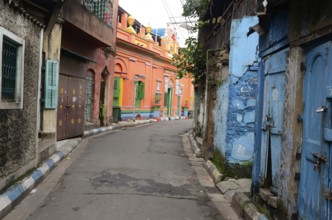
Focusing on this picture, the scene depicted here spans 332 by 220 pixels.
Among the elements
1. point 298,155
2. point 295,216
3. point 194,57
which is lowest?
point 295,216

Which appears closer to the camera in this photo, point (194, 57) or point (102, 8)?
point (194, 57)

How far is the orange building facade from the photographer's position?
901 inches

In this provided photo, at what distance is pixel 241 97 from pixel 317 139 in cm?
447

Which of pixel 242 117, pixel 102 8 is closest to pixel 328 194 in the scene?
pixel 242 117

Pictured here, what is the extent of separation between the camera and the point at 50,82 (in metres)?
10.1

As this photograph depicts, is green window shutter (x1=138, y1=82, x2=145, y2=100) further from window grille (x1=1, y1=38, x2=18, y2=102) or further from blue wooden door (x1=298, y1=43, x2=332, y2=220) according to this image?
blue wooden door (x1=298, y1=43, x2=332, y2=220)

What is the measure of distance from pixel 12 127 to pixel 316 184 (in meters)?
4.65

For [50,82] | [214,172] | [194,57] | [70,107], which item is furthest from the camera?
[194,57]

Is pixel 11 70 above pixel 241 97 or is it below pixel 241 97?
above

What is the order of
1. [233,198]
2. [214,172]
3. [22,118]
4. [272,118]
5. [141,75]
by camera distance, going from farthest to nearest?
[141,75] < [214,172] < [22,118] < [233,198] < [272,118]

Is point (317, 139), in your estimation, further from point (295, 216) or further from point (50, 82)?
point (50, 82)

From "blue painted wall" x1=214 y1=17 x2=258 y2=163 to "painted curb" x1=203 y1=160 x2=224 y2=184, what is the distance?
17.5 inches

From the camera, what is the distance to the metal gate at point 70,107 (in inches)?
488

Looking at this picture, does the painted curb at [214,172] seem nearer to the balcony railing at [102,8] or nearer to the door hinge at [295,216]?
the door hinge at [295,216]
